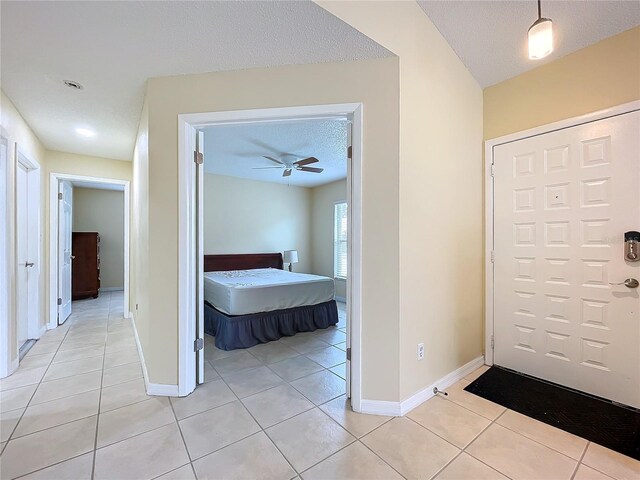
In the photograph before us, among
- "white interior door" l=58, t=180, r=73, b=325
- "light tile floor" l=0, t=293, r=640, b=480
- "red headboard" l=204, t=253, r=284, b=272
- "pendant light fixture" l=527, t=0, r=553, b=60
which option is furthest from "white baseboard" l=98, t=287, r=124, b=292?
"pendant light fixture" l=527, t=0, r=553, b=60

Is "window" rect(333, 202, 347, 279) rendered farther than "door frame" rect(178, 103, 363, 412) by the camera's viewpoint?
Yes

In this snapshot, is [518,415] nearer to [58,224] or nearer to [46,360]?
[46,360]

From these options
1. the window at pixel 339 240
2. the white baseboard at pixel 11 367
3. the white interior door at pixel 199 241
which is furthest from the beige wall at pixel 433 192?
the window at pixel 339 240

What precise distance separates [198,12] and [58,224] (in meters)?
3.85

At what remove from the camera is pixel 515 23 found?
2.06m

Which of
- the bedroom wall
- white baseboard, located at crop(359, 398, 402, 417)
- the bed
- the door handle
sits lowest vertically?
white baseboard, located at crop(359, 398, 402, 417)

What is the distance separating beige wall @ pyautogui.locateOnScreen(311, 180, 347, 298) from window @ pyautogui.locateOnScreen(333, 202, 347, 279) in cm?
11

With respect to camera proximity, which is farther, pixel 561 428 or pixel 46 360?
pixel 46 360

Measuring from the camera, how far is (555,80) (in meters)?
2.36

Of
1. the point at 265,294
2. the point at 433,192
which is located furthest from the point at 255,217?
the point at 433,192

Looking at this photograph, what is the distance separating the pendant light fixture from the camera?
1468mm

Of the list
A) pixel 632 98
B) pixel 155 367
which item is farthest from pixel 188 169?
pixel 632 98

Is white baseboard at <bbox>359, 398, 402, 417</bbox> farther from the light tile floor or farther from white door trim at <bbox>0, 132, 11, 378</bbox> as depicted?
white door trim at <bbox>0, 132, 11, 378</bbox>

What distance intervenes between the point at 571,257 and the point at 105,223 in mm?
8464
